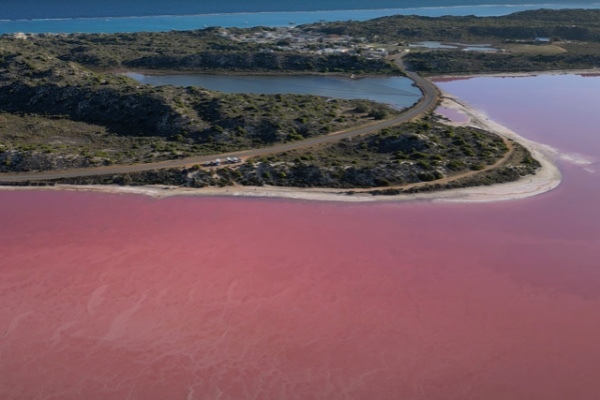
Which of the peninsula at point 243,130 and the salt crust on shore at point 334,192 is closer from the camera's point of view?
the salt crust on shore at point 334,192

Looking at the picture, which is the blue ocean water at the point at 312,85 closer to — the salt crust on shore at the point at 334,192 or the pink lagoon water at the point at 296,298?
the salt crust on shore at the point at 334,192

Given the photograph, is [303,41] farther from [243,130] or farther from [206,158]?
[206,158]

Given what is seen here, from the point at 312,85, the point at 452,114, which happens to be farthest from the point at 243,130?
the point at 312,85

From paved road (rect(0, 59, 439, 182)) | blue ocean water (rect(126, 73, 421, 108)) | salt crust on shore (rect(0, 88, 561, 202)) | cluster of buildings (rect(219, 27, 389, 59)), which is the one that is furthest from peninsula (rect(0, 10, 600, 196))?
cluster of buildings (rect(219, 27, 389, 59))

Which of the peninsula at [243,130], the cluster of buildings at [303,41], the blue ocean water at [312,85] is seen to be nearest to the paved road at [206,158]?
the peninsula at [243,130]

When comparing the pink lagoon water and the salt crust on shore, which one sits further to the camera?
the salt crust on shore

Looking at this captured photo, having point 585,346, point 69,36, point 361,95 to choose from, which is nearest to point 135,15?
point 69,36

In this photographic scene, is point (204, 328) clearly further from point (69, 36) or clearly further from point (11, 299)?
point (69, 36)

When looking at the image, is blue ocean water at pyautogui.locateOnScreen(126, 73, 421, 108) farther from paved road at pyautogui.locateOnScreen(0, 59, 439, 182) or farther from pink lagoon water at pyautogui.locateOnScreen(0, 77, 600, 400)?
pink lagoon water at pyautogui.locateOnScreen(0, 77, 600, 400)

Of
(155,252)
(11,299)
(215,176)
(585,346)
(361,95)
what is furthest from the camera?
(361,95)
